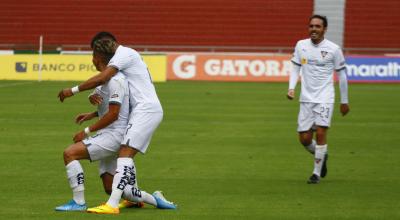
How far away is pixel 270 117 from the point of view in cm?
2266

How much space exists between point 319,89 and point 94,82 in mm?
4352

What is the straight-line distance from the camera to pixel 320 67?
12.6 m

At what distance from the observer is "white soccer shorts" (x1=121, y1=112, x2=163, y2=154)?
30.3 feet

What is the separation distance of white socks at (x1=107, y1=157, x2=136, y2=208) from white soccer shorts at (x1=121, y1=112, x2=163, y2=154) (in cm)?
17

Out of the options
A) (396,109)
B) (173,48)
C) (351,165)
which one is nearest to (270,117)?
(396,109)

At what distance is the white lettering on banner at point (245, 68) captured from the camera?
37.6 m

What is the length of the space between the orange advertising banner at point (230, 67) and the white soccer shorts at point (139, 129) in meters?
27.8

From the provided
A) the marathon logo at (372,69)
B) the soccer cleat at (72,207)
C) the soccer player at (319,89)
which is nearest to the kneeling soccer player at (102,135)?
the soccer cleat at (72,207)

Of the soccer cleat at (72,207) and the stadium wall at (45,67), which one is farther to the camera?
the stadium wall at (45,67)

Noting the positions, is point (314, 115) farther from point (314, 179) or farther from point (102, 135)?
point (102, 135)

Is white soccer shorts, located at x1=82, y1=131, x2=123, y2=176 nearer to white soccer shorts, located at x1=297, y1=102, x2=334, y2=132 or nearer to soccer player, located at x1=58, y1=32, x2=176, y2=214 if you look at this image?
soccer player, located at x1=58, y1=32, x2=176, y2=214

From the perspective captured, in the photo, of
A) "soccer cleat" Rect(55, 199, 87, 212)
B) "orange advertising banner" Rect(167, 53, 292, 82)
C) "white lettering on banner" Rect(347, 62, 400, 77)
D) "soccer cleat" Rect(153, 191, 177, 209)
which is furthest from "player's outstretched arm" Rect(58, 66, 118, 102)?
"white lettering on banner" Rect(347, 62, 400, 77)

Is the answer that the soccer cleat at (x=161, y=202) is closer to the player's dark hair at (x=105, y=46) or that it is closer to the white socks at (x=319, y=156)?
the player's dark hair at (x=105, y=46)

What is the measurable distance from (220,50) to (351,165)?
32.0 m
